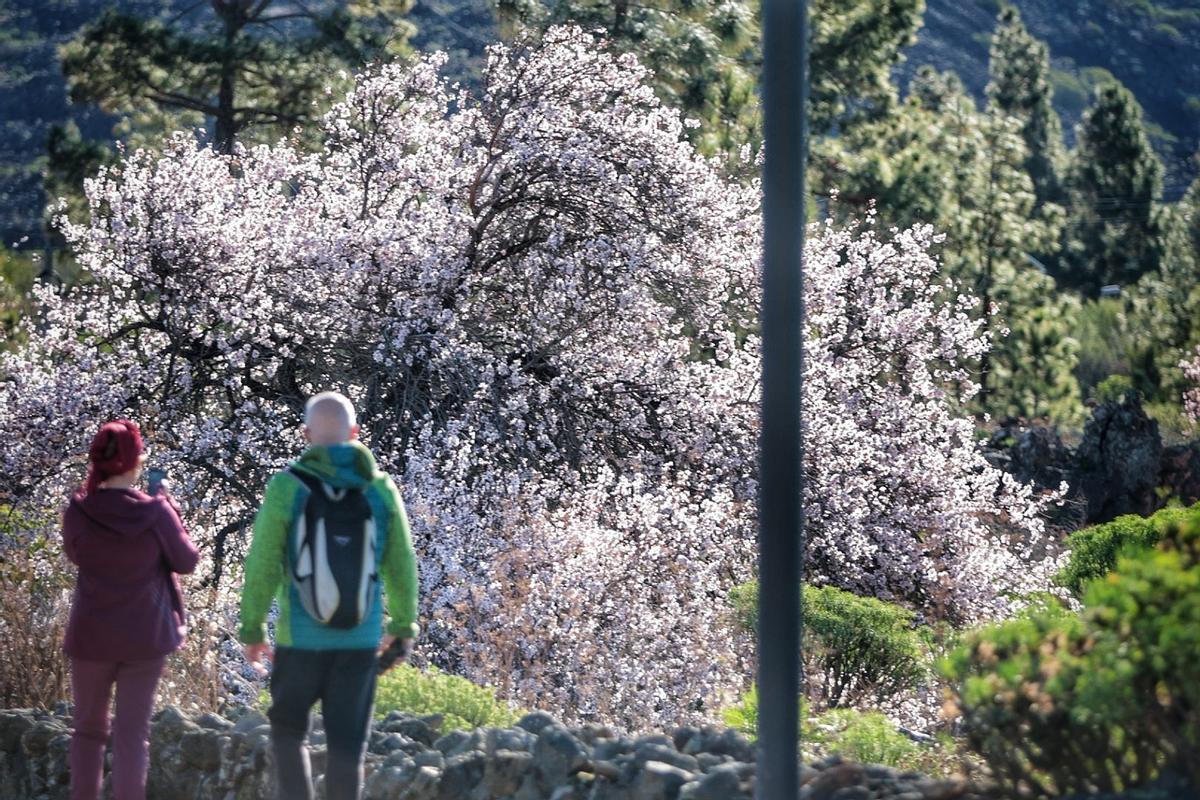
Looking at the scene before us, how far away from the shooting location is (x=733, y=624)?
1038 cm

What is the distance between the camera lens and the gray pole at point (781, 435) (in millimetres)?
4477

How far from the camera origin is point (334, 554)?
205 inches

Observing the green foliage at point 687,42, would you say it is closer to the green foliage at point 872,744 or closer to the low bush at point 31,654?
the low bush at point 31,654

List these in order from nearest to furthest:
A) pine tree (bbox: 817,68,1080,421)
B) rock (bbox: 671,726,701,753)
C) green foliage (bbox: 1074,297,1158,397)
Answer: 1. rock (bbox: 671,726,701,753)
2. pine tree (bbox: 817,68,1080,421)
3. green foliage (bbox: 1074,297,1158,397)

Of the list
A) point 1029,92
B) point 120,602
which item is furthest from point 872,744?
point 1029,92

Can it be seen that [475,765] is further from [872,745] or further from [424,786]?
[872,745]

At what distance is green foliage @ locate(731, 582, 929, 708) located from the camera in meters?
9.58

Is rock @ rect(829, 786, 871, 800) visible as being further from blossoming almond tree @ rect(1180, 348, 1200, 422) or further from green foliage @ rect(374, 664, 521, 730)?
blossoming almond tree @ rect(1180, 348, 1200, 422)

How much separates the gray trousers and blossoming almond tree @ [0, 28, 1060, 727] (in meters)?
4.42

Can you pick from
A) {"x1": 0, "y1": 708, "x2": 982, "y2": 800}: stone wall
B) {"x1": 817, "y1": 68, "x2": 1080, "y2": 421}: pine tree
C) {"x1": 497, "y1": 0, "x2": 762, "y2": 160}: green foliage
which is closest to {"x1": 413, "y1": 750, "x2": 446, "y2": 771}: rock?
{"x1": 0, "y1": 708, "x2": 982, "y2": 800}: stone wall

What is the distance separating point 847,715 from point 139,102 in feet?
63.7

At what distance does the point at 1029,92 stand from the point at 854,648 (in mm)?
56285

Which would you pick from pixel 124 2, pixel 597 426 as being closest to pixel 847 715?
pixel 597 426

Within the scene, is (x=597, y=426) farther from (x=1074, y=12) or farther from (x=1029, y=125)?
(x=1074, y=12)
